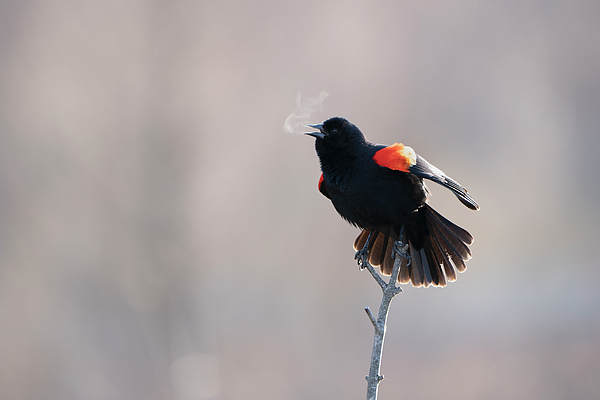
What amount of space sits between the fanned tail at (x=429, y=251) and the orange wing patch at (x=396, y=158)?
16.9 inches

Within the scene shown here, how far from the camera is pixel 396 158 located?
2.43 metres

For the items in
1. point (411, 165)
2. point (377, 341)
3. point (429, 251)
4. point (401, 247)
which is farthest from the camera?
point (429, 251)

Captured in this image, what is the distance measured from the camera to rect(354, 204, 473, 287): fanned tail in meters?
2.74

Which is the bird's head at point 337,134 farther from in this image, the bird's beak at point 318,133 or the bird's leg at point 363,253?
the bird's leg at point 363,253

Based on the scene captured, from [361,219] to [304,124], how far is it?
2.30 ft

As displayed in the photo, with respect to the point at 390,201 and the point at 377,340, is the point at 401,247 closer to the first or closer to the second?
the point at 390,201

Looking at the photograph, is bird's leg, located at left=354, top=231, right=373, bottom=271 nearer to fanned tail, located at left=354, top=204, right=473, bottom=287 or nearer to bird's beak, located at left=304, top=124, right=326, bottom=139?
fanned tail, located at left=354, top=204, right=473, bottom=287

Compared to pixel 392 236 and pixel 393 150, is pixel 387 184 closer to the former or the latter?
pixel 393 150

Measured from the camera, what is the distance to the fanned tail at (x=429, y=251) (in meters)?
2.74

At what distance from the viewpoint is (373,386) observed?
196 cm

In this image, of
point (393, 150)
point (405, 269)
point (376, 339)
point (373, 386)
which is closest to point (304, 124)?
point (393, 150)

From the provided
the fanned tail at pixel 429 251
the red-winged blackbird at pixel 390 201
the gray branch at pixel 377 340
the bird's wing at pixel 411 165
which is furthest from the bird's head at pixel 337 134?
the gray branch at pixel 377 340

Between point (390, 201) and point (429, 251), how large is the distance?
0.59m

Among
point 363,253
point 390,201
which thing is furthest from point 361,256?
point 390,201
